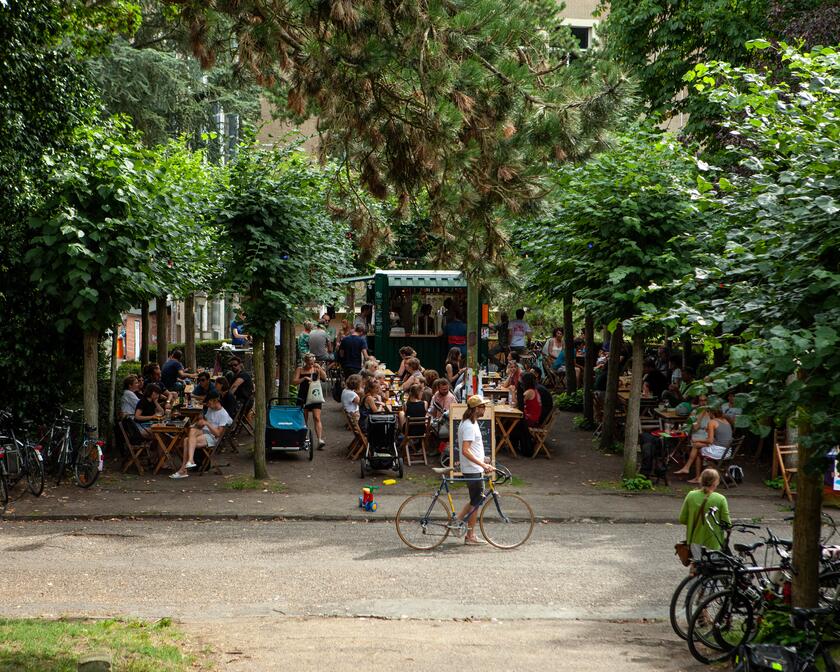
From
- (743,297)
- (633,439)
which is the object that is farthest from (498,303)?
(633,439)

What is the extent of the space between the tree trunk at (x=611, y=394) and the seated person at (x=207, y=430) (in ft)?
23.8

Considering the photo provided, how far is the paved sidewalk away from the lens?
1444cm

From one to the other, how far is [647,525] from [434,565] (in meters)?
4.11

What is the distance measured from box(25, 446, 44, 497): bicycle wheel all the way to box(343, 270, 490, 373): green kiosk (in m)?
12.0

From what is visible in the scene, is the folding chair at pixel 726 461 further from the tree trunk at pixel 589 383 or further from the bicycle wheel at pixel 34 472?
the bicycle wheel at pixel 34 472

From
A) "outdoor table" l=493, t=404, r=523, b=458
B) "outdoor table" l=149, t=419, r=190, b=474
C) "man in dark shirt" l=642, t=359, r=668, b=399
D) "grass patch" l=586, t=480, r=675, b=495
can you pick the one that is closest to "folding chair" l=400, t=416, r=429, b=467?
"outdoor table" l=493, t=404, r=523, b=458

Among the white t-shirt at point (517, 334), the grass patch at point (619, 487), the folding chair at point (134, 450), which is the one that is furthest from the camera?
the white t-shirt at point (517, 334)

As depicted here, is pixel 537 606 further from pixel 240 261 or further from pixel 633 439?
pixel 240 261

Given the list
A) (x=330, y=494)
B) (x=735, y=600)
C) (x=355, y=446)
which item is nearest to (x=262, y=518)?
(x=330, y=494)

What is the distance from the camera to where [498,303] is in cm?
1149

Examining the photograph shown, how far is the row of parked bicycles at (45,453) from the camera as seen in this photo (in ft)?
49.0

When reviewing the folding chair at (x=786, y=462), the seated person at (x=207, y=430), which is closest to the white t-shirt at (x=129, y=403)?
the seated person at (x=207, y=430)

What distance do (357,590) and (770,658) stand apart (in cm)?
493

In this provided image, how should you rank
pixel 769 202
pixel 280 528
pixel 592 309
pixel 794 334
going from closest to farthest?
pixel 794 334 < pixel 769 202 < pixel 280 528 < pixel 592 309
